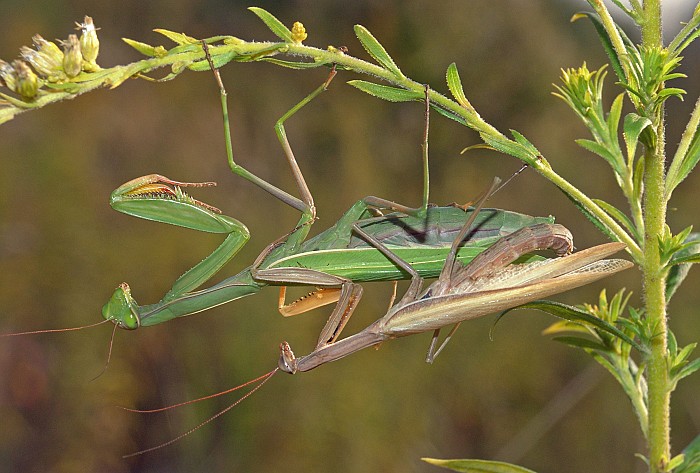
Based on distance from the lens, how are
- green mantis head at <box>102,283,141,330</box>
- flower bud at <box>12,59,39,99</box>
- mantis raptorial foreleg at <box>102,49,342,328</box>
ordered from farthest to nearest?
green mantis head at <box>102,283,141,330</box>
mantis raptorial foreleg at <box>102,49,342,328</box>
flower bud at <box>12,59,39,99</box>

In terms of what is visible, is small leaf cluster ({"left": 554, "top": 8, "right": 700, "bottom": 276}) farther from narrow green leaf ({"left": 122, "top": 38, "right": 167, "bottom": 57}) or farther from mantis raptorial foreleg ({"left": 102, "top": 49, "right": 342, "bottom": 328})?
narrow green leaf ({"left": 122, "top": 38, "right": 167, "bottom": 57})

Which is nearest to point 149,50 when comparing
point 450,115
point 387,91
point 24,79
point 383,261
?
point 24,79

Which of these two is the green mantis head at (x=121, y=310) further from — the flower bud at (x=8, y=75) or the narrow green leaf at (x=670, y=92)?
the narrow green leaf at (x=670, y=92)

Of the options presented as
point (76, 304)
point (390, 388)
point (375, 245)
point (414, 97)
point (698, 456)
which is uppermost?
point (414, 97)

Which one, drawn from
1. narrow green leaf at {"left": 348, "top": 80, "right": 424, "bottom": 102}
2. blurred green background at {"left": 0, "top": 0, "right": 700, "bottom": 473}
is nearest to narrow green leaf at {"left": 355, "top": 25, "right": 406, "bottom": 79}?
narrow green leaf at {"left": 348, "top": 80, "right": 424, "bottom": 102}

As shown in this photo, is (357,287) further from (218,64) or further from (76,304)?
(76,304)

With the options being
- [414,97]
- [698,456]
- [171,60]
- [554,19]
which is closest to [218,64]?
[171,60]
